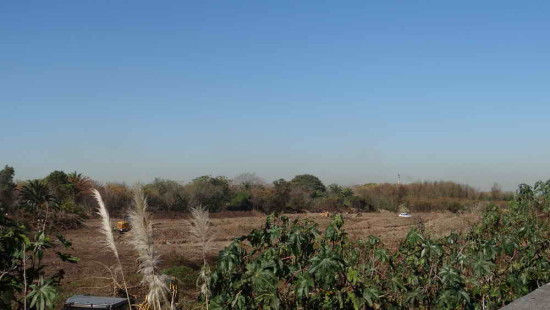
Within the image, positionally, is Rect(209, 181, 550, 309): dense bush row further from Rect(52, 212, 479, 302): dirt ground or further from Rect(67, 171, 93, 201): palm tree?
Rect(67, 171, 93, 201): palm tree

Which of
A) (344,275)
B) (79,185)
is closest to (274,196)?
(79,185)

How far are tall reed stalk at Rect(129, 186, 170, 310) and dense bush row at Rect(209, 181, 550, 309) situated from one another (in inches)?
27.7

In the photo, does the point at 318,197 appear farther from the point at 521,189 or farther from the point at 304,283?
the point at 304,283

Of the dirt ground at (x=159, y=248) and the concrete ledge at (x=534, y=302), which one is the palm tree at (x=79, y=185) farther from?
the concrete ledge at (x=534, y=302)

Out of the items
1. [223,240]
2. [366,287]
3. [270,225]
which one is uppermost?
[270,225]

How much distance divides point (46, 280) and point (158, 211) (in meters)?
29.2

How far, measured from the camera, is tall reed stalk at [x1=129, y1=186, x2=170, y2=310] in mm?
2732

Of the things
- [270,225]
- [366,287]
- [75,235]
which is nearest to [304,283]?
[366,287]

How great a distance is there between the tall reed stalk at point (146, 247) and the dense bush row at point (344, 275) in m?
0.70

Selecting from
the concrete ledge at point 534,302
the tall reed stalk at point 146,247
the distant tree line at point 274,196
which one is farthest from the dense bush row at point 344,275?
the distant tree line at point 274,196

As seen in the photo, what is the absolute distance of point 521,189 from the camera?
9938 mm

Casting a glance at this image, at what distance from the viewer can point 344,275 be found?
362 cm

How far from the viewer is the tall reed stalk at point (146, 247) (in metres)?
2.73

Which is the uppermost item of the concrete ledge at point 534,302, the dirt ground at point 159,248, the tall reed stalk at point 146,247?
the tall reed stalk at point 146,247
